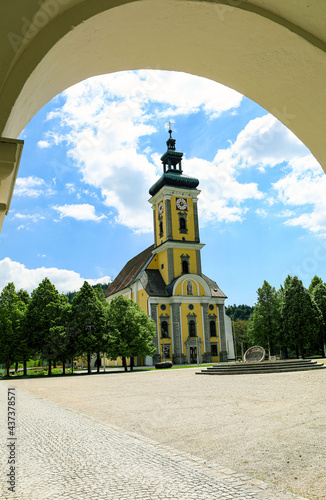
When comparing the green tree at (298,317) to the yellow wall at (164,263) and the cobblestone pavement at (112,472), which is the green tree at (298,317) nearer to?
the yellow wall at (164,263)

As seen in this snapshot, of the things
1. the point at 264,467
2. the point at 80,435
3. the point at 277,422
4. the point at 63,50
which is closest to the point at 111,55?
the point at 63,50

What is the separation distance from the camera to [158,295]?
182 ft

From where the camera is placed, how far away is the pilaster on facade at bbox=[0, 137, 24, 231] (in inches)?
79.8

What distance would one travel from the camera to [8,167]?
2.09m

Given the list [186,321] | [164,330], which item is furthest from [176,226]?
[164,330]

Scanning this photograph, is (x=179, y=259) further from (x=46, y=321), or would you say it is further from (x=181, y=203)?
(x=46, y=321)

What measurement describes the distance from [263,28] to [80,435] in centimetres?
882

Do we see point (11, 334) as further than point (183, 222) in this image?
No

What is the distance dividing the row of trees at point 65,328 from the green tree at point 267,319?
19.2m

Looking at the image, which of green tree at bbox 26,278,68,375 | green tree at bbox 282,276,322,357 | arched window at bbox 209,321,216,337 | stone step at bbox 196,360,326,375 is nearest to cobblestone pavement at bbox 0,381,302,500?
stone step at bbox 196,360,326,375

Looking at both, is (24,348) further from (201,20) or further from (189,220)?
(201,20)

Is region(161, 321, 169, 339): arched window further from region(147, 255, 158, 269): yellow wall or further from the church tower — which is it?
region(147, 255, 158, 269): yellow wall

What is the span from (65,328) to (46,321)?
96.0 inches

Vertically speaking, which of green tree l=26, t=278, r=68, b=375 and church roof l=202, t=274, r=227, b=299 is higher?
church roof l=202, t=274, r=227, b=299
